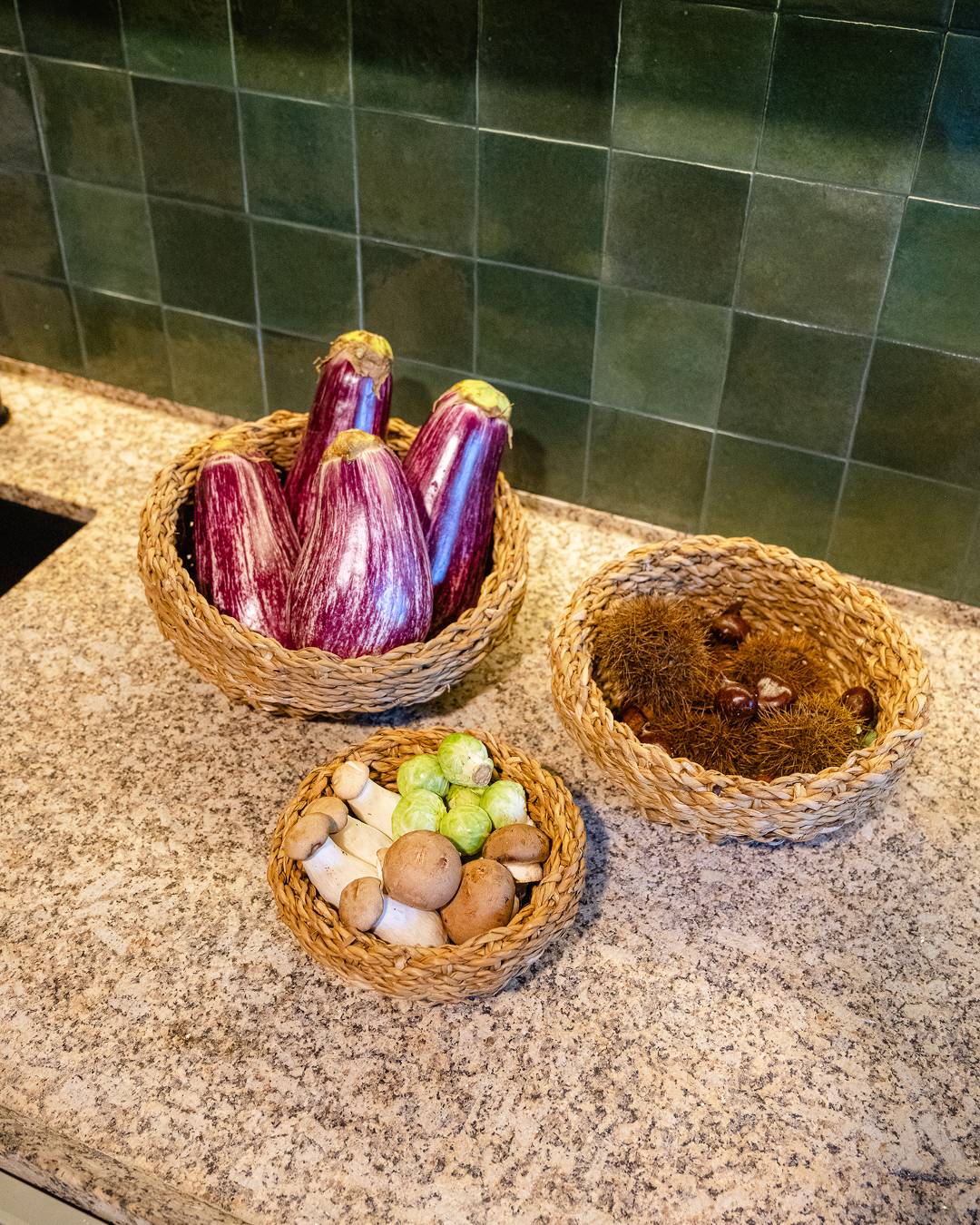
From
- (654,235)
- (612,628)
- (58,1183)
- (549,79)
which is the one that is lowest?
(58,1183)

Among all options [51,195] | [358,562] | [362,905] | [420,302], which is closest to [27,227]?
[51,195]

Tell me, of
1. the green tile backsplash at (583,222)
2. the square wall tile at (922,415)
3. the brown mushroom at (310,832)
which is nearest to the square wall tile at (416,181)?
the green tile backsplash at (583,222)

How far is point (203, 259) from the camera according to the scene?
1.45m

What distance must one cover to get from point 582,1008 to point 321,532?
17.9 inches

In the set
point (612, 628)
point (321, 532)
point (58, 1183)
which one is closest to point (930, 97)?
point (612, 628)

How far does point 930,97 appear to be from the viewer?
41.2 inches

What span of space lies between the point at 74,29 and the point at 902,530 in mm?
1070

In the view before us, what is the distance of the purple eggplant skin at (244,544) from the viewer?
1107 mm

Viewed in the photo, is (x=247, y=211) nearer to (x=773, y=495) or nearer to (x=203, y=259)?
(x=203, y=259)

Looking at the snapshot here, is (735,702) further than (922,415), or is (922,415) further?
(922,415)

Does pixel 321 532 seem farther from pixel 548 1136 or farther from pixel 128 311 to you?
pixel 128 311

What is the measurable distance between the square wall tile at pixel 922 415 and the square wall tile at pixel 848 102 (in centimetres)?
17

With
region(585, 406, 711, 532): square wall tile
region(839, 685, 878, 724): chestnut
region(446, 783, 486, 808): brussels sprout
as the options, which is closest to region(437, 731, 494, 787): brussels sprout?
region(446, 783, 486, 808): brussels sprout

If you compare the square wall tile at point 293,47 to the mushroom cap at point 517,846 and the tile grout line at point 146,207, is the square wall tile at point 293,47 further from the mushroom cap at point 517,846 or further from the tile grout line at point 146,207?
the mushroom cap at point 517,846
